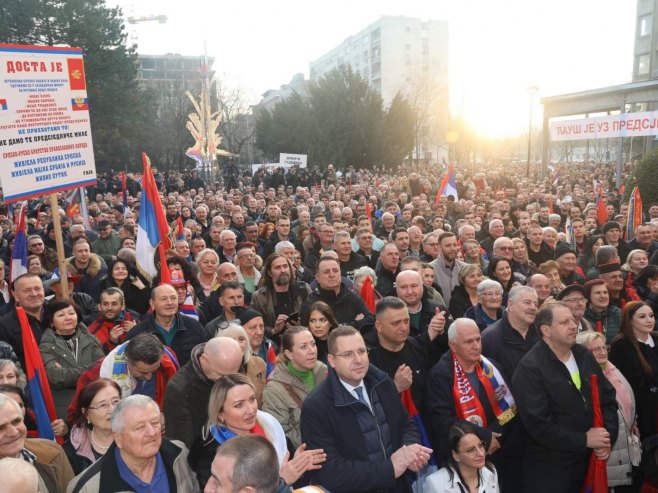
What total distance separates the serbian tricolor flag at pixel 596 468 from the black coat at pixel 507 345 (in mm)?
665

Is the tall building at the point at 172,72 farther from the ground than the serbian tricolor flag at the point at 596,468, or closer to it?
farther from the ground

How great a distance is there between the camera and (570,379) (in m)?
4.28

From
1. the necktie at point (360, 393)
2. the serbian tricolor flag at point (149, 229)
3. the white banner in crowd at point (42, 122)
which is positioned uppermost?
the white banner in crowd at point (42, 122)

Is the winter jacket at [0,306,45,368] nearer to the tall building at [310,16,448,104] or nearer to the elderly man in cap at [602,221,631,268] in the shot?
the elderly man in cap at [602,221,631,268]

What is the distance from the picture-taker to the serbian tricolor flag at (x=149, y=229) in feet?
23.2

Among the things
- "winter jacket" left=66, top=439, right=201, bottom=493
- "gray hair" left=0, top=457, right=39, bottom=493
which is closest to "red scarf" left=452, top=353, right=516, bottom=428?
"winter jacket" left=66, top=439, right=201, bottom=493

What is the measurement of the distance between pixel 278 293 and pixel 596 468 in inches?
138

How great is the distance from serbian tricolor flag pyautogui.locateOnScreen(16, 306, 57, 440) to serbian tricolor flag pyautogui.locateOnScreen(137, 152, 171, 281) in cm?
261

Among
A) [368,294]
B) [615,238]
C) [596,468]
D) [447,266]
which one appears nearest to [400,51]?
[615,238]

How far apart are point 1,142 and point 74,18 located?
3110 centimetres

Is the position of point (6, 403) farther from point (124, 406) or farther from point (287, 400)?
point (287, 400)

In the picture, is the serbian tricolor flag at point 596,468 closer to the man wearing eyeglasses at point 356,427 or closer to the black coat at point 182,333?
the man wearing eyeglasses at point 356,427

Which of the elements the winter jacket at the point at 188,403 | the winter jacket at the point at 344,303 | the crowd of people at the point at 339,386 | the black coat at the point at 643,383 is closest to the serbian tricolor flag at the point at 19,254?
the crowd of people at the point at 339,386

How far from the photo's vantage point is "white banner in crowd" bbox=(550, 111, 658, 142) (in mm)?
17308
